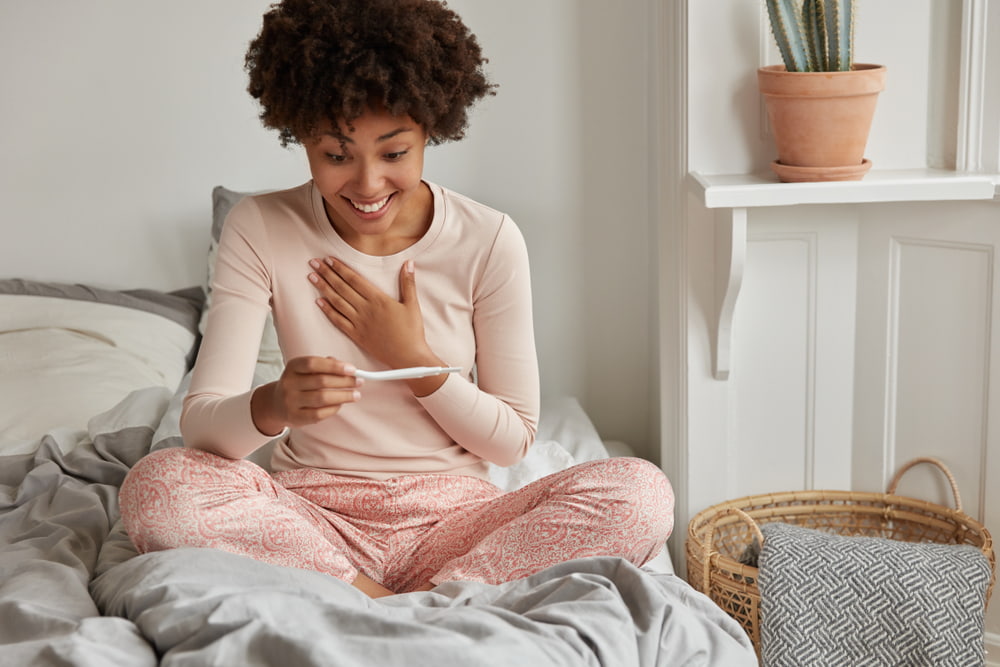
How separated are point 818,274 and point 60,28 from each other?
5.67 ft

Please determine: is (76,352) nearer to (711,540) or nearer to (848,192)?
(711,540)

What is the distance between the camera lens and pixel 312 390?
1233mm

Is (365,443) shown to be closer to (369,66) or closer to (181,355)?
(369,66)

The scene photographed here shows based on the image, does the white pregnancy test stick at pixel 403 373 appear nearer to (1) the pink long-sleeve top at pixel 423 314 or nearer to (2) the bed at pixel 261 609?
(1) the pink long-sleeve top at pixel 423 314

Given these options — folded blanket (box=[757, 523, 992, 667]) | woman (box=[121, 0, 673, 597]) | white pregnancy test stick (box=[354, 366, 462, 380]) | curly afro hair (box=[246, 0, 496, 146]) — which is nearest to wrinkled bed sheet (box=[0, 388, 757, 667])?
woman (box=[121, 0, 673, 597])

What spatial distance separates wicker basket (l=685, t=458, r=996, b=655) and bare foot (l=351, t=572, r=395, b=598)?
586mm

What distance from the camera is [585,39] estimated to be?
2367mm

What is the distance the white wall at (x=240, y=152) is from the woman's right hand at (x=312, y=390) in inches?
50.1

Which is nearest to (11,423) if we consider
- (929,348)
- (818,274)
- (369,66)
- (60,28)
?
(60,28)

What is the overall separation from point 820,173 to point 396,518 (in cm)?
81

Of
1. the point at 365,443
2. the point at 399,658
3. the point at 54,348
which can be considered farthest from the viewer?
the point at 54,348

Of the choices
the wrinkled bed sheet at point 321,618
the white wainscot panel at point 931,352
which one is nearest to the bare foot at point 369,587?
the wrinkled bed sheet at point 321,618

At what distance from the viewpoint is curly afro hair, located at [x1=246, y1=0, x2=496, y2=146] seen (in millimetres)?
1286

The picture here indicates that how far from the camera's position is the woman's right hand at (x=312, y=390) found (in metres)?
1.23
